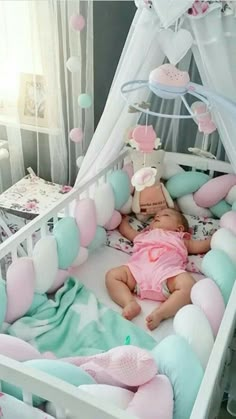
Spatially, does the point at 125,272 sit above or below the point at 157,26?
below

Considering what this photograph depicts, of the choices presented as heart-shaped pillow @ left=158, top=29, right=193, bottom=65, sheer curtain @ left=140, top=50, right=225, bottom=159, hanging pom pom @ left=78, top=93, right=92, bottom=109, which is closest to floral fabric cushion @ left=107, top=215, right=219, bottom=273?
sheer curtain @ left=140, top=50, right=225, bottom=159

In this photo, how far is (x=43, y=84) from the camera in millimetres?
2359

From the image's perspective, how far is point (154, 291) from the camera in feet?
6.01

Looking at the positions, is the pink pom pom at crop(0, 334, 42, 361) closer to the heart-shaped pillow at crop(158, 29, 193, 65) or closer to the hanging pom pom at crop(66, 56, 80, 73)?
the heart-shaped pillow at crop(158, 29, 193, 65)

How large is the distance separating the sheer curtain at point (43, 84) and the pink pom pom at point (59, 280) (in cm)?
73

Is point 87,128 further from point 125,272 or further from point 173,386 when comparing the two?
point 173,386

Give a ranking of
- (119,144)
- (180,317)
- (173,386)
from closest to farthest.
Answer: (173,386), (180,317), (119,144)

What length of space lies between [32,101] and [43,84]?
120 millimetres

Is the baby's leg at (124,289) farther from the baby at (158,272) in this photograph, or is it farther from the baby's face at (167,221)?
the baby's face at (167,221)

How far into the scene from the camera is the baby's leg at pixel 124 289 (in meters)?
1.74

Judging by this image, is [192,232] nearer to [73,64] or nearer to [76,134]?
[76,134]

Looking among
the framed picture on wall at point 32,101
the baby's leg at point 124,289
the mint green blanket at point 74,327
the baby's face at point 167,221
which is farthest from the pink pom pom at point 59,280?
the framed picture on wall at point 32,101

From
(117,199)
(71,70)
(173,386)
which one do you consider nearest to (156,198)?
(117,199)

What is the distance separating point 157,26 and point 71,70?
528 millimetres
